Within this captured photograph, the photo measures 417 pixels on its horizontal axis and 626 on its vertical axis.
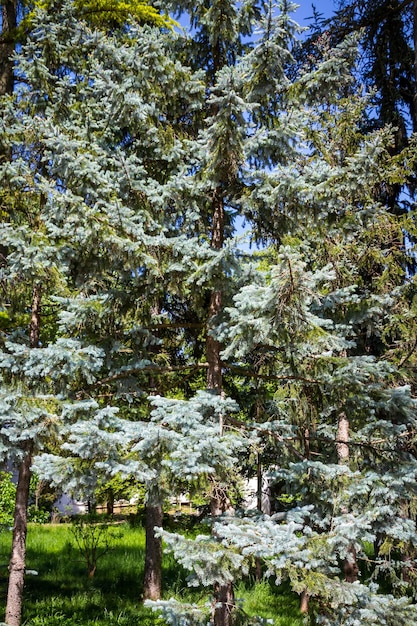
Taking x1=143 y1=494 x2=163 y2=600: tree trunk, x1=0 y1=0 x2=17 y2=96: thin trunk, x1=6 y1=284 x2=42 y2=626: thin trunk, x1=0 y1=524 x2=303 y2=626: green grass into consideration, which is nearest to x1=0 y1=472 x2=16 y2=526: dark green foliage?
x1=0 y1=524 x2=303 y2=626: green grass

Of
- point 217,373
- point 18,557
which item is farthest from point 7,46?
point 18,557

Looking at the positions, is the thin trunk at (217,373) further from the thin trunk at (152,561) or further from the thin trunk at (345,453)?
the thin trunk at (152,561)

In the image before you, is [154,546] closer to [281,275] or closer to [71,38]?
[281,275]

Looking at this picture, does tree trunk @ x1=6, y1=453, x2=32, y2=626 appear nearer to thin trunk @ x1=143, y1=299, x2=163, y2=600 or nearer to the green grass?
the green grass

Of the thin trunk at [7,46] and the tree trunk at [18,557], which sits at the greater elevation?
the thin trunk at [7,46]

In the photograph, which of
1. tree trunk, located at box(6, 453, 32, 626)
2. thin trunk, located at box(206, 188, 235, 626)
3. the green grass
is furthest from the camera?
the green grass

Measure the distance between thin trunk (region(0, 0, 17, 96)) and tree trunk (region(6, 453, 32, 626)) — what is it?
277 inches

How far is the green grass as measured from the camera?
917 cm

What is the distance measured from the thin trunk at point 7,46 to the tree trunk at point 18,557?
704 centimetres

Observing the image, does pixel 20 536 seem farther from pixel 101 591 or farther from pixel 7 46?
pixel 7 46

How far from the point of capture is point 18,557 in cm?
802

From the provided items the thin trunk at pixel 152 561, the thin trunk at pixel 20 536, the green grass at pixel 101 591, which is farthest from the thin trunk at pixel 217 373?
the thin trunk at pixel 152 561

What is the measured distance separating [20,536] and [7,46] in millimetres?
9093

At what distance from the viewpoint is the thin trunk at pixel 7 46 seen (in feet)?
34.3
